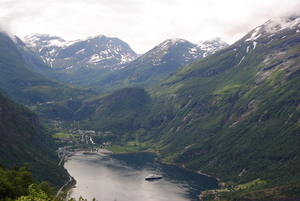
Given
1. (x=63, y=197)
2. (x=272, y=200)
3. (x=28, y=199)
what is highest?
(x=28, y=199)

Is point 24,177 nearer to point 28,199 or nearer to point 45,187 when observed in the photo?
point 45,187

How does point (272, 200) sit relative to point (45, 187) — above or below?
below

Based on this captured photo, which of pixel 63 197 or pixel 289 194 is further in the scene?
pixel 289 194

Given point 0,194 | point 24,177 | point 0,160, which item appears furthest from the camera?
point 0,160

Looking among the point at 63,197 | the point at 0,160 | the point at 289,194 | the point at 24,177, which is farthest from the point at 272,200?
the point at 0,160

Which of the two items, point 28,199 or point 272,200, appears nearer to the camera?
point 28,199

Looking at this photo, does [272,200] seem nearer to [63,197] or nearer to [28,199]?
[63,197]

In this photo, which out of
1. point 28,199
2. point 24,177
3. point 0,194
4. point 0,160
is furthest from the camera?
point 0,160

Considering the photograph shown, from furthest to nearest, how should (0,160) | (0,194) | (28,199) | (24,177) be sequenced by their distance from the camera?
(0,160), (24,177), (0,194), (28,199)

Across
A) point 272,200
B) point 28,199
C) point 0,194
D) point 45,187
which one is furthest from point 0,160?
point 272,200

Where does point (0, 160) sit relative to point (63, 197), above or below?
above
